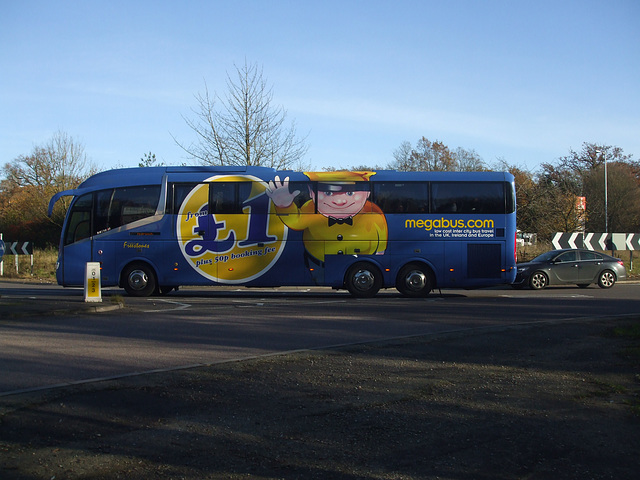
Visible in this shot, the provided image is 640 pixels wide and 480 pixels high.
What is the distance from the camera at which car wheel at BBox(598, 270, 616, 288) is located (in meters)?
22.6

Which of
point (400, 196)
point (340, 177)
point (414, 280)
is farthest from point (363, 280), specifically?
point (340, 177)

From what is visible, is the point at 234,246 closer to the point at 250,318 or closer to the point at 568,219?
the point at 250,318

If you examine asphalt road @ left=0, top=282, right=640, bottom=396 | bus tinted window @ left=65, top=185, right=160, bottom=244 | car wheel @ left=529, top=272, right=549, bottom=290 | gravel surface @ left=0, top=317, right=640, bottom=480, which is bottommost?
gravel surface @ left=0, top=317, right=640, bottom=480

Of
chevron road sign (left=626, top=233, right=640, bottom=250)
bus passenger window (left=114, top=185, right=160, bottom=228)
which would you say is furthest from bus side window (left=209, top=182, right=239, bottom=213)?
chevron road sign (left=626, top=233, right=640, bottom=250)

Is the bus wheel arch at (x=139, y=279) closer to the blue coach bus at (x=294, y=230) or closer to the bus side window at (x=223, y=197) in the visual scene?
the blue coach bus at (x=294, y=230)

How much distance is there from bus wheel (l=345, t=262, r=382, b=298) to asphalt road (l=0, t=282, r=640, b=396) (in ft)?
→ 2.06

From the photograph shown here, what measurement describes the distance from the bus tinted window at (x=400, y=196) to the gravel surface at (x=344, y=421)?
1012 cm

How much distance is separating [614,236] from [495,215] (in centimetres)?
1257

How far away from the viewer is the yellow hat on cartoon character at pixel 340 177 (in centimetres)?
1894

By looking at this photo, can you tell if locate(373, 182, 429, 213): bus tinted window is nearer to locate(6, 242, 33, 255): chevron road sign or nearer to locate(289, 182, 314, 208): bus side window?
locate(289, 182, 314, 208): bus side window

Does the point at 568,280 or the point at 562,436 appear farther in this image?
the point at 568,280

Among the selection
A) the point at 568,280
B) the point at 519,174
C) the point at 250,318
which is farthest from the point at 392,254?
the point at 519,174

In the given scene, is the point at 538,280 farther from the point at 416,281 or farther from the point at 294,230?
the point at 294,230

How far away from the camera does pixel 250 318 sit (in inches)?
523
